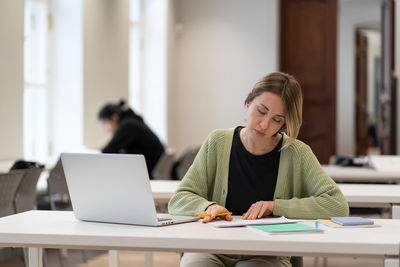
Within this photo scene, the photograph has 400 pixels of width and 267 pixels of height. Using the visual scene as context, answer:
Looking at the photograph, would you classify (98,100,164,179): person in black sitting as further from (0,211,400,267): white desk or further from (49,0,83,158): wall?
(0,211,400,267): white desk

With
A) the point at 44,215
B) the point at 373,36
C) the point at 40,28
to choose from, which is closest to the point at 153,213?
the point at 44,215

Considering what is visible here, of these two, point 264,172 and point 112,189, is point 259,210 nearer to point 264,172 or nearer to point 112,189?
point 264,172

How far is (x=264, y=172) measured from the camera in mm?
2674

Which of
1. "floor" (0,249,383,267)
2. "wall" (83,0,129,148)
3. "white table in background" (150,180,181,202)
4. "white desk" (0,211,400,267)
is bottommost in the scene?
"floor" (0,249,383,267)

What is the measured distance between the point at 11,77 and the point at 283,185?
11.5ft

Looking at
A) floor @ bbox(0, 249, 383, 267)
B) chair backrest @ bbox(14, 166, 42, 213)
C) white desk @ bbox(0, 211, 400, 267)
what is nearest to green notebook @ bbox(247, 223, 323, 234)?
white desk @ bbox(0, 211, 400, 267)

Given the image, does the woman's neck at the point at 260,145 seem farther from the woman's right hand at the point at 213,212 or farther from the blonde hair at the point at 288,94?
the woman's right hand at the point at 213,212

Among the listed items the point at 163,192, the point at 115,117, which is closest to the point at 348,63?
the point at 115,117

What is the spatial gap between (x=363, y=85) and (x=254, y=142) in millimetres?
13490

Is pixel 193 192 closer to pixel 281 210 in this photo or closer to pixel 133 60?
pixel 281 210

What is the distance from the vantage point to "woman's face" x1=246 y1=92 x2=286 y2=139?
256 centimetres

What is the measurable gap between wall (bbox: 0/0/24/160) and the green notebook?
364cm

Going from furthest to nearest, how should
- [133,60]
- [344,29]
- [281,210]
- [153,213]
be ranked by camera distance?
[344,29] < [133,60] < [281,210] < [153,213]

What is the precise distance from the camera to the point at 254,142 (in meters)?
2.71
